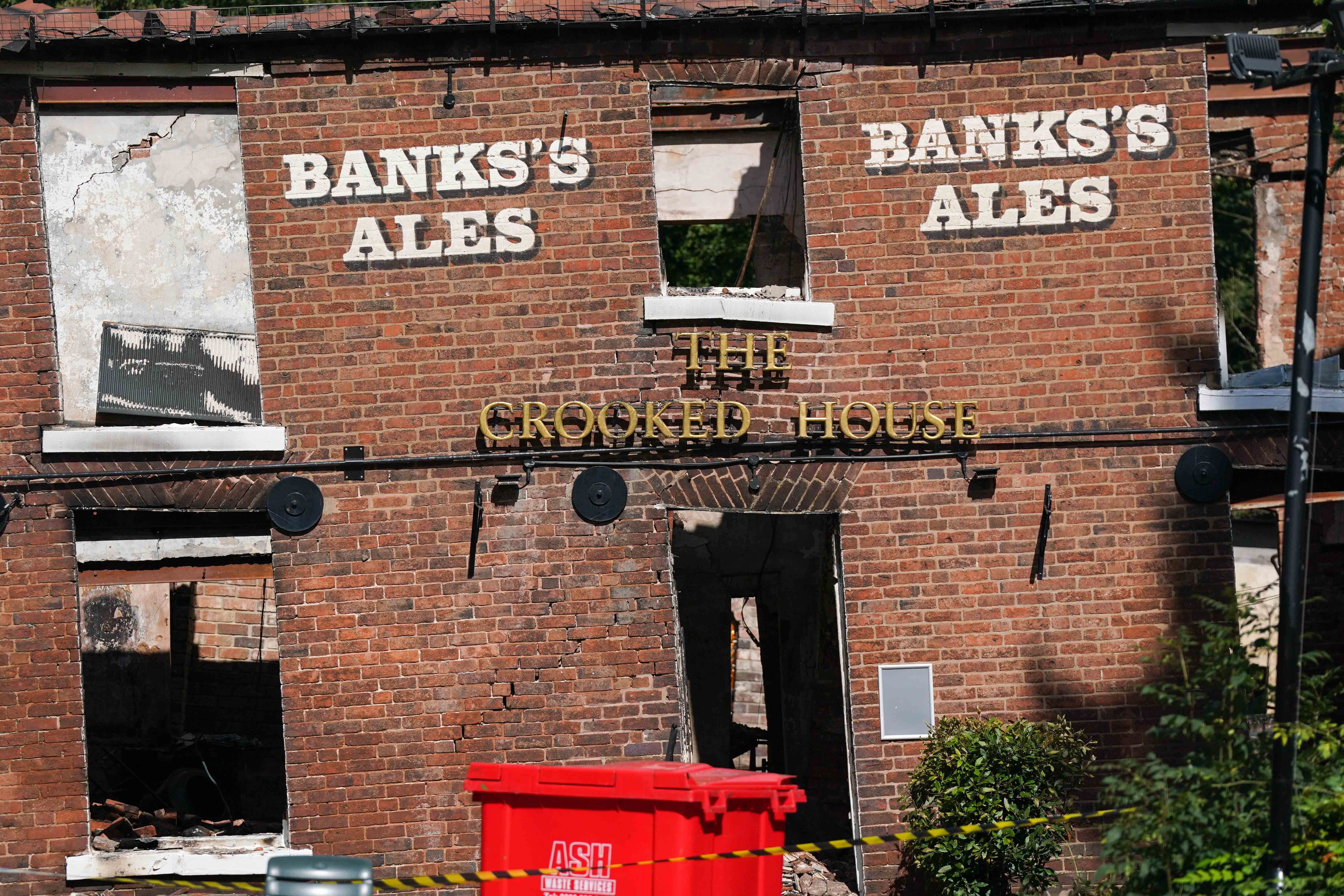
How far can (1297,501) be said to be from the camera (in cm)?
665

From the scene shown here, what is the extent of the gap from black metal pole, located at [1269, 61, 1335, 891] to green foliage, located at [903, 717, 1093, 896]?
210 centimetres

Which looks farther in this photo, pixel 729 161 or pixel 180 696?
pixel 180 696

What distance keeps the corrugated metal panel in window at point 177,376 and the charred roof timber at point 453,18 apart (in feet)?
6.20

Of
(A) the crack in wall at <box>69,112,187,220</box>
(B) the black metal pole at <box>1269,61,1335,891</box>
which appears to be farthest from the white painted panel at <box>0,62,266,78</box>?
(B) the black metal pole at <box>1269,61,1335,891</box>

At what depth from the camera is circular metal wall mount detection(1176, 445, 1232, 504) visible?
9.61 meters

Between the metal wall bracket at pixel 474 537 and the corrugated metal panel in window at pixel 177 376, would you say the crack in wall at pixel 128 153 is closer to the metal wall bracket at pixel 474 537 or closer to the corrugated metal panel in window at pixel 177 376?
the corrugated metal panel in window at pixel 177 376

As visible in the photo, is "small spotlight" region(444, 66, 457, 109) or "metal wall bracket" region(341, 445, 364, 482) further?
"small spotlight" region(444, 66, 457, 109)

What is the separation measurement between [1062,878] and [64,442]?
284 inches

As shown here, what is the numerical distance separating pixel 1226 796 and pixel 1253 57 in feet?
11.5

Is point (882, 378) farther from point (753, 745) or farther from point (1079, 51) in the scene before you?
point (753, 745)

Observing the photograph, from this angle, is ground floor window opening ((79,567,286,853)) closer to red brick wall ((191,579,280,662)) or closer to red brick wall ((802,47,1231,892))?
red brick wall ((191,579,280,662))

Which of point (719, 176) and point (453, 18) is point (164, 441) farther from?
point (719, 176)

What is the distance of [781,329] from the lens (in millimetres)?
9734

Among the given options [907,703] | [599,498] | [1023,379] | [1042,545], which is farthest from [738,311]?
[907,703]
